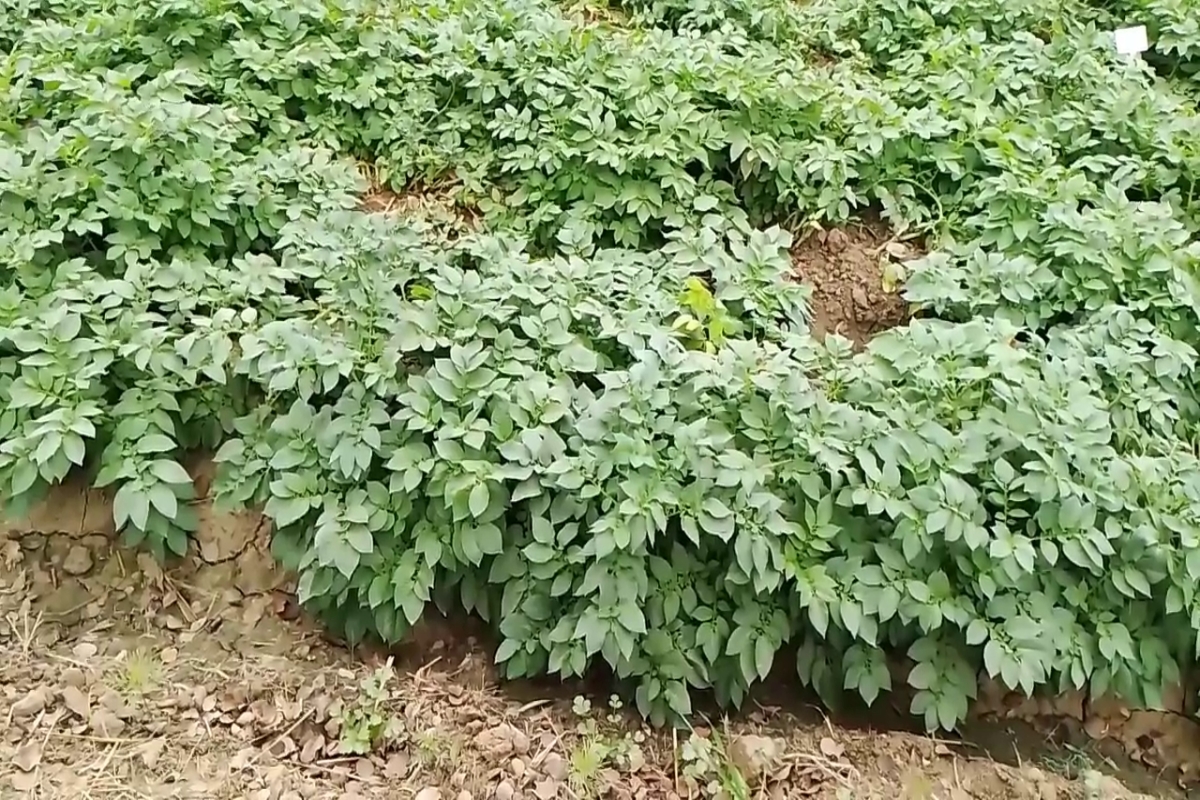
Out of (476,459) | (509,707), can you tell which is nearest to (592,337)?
(476,459)

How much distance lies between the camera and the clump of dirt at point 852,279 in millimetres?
3045

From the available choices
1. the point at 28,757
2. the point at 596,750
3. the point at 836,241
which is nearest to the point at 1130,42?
the point at 836,241

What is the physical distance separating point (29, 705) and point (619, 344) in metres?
1.46

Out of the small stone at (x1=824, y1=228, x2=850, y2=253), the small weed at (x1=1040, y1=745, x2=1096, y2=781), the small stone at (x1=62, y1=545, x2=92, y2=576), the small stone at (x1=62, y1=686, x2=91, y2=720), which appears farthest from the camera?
the small stone at (x1=824, y1=228, x2=850, y2=253)

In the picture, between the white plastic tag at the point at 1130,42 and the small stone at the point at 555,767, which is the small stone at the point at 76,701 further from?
the white plastic tag at the point at 1130,42

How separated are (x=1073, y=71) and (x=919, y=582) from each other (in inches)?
91.6

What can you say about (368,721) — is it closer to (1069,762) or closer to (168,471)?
(168,471)

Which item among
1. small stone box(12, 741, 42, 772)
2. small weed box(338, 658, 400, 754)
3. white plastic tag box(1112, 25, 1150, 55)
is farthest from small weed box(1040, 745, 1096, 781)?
white plastic tag box(1112, 25, 1150, 55)

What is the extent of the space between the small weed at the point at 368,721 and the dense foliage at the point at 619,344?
14cm

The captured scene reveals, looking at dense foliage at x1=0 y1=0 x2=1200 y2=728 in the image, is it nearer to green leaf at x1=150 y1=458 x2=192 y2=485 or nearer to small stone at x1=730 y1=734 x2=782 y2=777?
green leaf at x1=150 y1=458 x2=192 y2=485

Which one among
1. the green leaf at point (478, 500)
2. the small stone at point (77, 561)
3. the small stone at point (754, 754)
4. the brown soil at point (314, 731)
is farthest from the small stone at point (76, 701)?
the small stone at point (754, 754)

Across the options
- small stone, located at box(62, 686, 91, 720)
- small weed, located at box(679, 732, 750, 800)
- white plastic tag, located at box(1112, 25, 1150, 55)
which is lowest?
small stone, located at box(62, 686, 91, 720)

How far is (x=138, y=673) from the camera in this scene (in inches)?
84.6

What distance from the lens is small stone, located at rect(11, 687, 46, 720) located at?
205 cm
